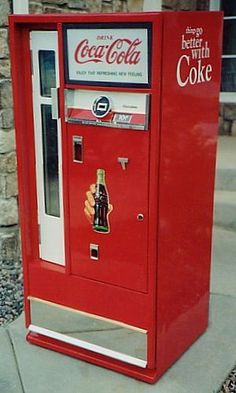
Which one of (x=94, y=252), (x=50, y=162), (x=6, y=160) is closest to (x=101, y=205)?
(x=94, y=252)

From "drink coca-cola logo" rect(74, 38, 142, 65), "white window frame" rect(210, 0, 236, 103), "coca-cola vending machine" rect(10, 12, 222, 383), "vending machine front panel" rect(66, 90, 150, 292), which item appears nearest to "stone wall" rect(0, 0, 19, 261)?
"coca-cola vending machine" rect(10, 12, 222, 383)

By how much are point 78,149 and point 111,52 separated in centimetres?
48

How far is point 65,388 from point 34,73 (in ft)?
5.06

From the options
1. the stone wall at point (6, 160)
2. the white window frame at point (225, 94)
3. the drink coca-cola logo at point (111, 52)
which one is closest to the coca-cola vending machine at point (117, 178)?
the drink coca-cola logo at point (111, 52)

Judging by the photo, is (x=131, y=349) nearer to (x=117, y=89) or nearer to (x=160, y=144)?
(x=160, y=144)

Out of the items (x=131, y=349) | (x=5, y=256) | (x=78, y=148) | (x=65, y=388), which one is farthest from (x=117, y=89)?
(x=5, y=256)

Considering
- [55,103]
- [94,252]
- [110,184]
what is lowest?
[94,252]

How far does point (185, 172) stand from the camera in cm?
267

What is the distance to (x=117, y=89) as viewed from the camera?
2438 millimetres

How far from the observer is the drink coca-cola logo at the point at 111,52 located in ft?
7.73

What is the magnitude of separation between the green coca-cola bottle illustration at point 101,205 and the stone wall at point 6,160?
1524mm

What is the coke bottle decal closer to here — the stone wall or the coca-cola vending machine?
the coca-cola vending machine

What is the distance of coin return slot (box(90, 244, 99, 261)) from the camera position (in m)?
2.72

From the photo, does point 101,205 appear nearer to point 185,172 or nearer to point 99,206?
point 99,206
